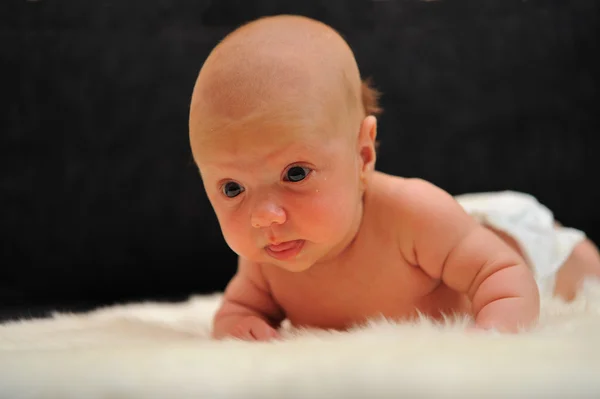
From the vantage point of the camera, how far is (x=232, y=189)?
0.90m

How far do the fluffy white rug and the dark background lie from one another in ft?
2.67

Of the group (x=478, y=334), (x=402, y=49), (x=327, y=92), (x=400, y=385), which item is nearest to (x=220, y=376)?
(x=400, y=385)

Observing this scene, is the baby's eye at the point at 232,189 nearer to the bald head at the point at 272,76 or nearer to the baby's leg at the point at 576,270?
the bald head at the point at 272,76

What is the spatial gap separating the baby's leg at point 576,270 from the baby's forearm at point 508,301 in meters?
0.38

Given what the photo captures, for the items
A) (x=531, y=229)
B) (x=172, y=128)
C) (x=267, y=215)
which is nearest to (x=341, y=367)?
(x=267, y=215)

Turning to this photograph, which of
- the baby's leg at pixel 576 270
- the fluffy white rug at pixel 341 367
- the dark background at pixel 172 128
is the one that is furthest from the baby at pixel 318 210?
the dark background at pixel 172 128

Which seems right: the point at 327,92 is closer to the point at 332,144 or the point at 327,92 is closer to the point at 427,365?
the point at 332,144

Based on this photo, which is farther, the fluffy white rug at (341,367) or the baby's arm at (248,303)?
the baby's arm at (248,303)

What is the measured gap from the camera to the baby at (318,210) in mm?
856

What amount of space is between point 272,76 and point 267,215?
0.17 m

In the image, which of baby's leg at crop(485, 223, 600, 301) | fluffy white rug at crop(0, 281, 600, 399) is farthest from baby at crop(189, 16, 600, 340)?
baby's leg at crop(485, 223, 600, 301)

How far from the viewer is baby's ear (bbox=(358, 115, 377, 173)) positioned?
975 mm

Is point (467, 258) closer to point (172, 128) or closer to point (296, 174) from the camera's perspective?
point (296, 174)

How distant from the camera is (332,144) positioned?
0.89 meters
